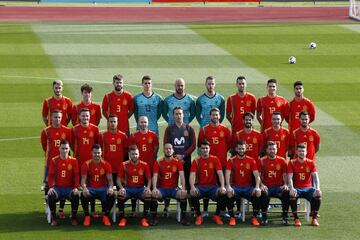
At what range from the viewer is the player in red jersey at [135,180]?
760 inches

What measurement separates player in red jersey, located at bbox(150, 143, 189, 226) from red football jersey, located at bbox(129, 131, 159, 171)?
0.55 meters

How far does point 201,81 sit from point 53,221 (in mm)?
15584

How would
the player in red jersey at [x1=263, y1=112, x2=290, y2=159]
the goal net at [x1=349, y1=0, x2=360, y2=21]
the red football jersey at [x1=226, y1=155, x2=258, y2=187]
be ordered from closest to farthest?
the red football jersey at [x1=226, y1=155, x2=258, y2=187], the player in red jersey at [x1=263, y1=112, x2=290, y2=159], the goal net at [x1=349, y1=0, x2=360, y2=21]

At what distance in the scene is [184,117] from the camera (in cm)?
2095

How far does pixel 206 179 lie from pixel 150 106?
7.08 feet

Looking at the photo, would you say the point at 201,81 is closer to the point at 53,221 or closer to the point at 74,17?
the point at 53,221

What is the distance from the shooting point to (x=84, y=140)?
20094mm

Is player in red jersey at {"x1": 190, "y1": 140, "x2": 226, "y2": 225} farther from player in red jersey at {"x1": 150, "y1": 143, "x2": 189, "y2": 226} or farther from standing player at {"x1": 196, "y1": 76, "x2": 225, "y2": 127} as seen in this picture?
standing player at {"x1": 196, "y1": 76, "x2": 225, "y2": 127}

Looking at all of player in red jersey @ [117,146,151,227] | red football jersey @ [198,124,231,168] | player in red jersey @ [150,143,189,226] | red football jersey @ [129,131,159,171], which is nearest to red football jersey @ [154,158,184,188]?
player in red jersey @ [150,143,189,226]

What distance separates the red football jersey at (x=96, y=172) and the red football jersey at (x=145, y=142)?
808 millimetres

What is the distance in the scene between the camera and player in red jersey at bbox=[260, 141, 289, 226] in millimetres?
19359

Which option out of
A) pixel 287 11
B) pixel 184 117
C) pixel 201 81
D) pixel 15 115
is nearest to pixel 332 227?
pixel 184 117

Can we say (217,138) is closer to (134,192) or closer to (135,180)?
(135,180)

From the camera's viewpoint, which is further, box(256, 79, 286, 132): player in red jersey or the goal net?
the goal net
